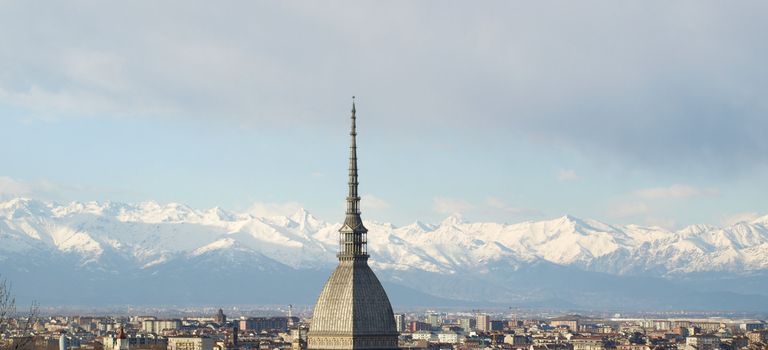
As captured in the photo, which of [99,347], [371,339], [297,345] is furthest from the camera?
[99,347]

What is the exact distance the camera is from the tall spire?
89875 millimetres

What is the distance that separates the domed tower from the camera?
8838cm

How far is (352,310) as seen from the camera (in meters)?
88.4

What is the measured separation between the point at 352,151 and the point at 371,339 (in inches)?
345

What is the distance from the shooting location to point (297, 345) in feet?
365

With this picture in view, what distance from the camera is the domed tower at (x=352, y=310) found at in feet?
290

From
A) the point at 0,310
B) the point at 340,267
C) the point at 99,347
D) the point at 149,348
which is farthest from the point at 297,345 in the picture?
the point at 149,348

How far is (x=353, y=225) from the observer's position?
9025 centimetres

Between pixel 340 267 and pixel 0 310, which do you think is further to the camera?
pixel 340 267

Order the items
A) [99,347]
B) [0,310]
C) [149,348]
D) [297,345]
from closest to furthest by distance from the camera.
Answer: [0,310] → [297,345] → [99,347] → [149,348]

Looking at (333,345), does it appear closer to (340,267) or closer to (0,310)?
(340,267)

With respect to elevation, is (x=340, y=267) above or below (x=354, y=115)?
below

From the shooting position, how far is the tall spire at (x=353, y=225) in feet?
295

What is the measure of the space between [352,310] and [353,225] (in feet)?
13.4
